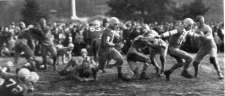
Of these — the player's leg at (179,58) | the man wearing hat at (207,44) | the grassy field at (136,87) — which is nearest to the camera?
the grassy field at (136,87)

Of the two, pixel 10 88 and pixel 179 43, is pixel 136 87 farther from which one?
pixel 10 88

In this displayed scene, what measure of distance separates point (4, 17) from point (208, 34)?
757cm

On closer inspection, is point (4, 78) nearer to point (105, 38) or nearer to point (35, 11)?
point (105, 38)

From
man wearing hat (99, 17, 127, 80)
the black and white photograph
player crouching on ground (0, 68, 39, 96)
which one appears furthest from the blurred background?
player crouching on ground (0, 68, 39, 96)

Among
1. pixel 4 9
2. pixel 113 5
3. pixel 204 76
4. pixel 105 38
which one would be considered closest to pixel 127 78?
pixel 105 38

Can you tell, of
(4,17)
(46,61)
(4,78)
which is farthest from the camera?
(4,17)

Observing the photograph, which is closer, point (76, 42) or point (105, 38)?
point (105, 38)

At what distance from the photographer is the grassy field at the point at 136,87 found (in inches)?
433

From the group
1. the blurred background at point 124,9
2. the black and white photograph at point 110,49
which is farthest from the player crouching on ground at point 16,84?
the blurred background at point 124,9

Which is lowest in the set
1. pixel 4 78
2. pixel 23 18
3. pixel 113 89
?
pixel 113 89

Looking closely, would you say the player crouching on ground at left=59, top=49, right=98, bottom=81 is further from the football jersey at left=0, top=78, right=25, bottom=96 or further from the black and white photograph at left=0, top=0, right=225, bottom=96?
the football jersey at left=0, top=78, right=25, bottom=96

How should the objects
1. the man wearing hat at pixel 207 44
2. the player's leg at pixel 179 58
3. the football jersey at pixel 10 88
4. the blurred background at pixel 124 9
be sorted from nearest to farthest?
the football jersey at pixel 10 88 → the player's leg at pixel 179 58 → the man wearing hat at pixel 207 44 → the blurred background at pixel 124 9

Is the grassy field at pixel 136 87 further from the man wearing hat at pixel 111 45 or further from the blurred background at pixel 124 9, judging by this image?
the blurred background at pixel 124 9

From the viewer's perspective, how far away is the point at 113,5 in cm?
1625
